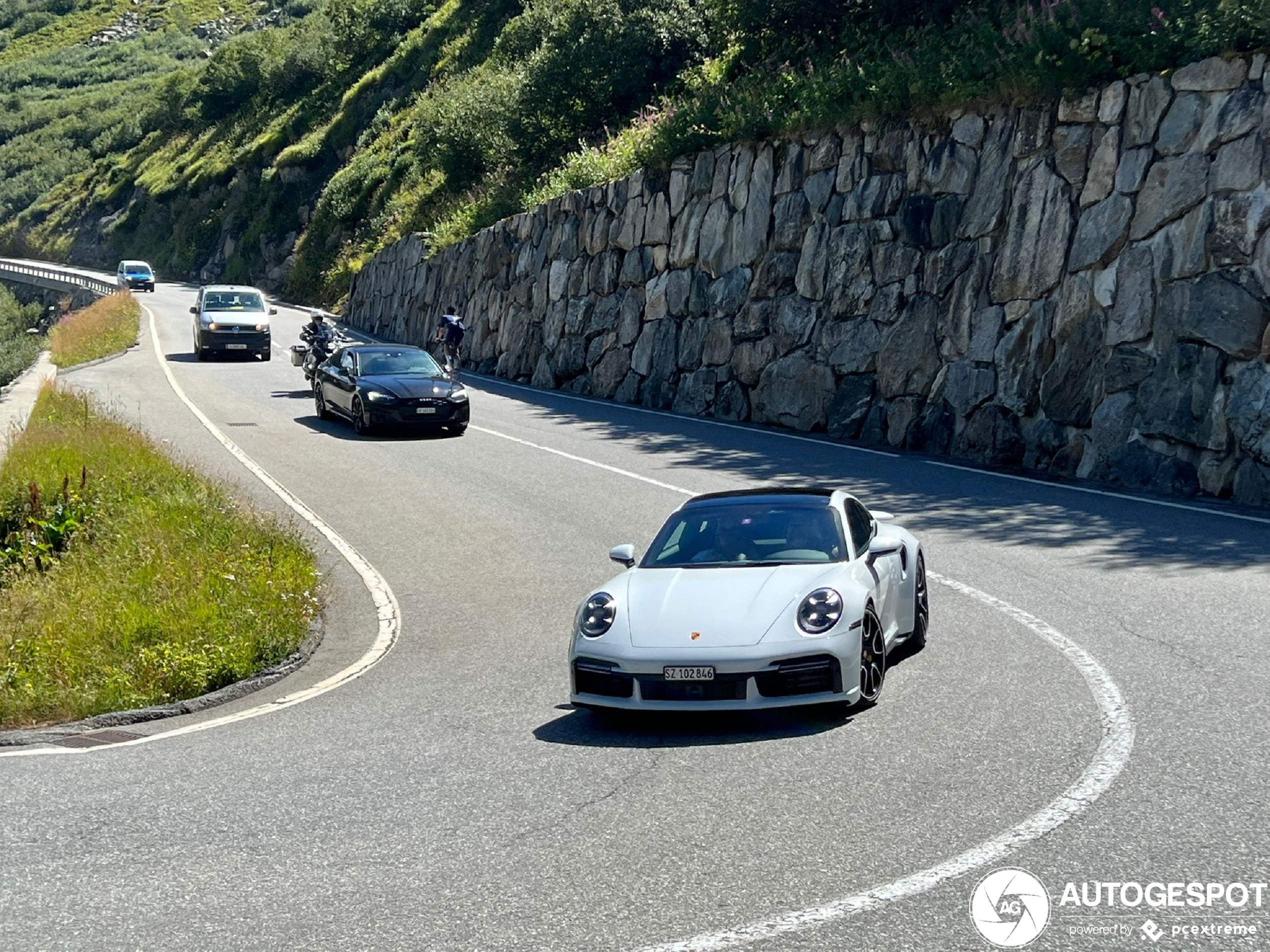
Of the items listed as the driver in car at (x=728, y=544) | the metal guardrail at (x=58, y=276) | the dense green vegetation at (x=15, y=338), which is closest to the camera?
the driver in car at (x=728, y=544)

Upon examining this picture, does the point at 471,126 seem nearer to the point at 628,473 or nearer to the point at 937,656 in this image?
the point at 628,473

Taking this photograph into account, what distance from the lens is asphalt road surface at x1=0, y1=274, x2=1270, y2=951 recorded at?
17.9ft

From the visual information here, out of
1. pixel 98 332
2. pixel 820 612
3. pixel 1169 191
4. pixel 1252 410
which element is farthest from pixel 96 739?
pixel 98 332

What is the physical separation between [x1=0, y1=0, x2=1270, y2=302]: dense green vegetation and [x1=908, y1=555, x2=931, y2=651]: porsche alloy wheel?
12.5 m

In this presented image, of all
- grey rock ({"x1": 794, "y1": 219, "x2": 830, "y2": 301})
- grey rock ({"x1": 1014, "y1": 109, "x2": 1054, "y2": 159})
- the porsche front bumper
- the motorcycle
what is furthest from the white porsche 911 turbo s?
the motorcycle

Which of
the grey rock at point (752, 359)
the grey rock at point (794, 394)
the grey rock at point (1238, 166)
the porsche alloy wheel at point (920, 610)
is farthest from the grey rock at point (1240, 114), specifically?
the porsche alloy wheel at point (920, 610)

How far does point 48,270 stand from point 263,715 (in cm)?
8784

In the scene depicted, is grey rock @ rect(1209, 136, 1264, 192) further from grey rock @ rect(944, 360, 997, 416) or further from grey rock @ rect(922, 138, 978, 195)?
grey rock @ rect(922, 138, 978, 195)

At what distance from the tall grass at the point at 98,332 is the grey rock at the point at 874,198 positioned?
69.4 ft

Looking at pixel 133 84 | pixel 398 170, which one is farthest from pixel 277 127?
pixel 133 84

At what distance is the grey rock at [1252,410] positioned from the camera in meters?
17.2

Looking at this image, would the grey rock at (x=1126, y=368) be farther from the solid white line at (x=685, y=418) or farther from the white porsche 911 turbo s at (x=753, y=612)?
the white porsche 911 turbo s at (x=753, y=612)

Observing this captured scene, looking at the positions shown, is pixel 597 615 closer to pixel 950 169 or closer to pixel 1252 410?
pixel 1252 410

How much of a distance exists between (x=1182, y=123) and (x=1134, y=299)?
2.54m
